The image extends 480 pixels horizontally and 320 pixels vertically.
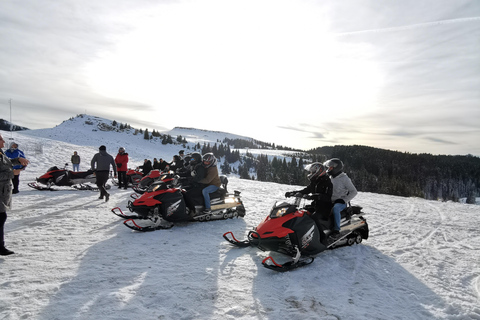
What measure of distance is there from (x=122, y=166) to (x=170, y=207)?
8.03 metres

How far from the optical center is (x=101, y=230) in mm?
6660

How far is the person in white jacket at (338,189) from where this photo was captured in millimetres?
5781

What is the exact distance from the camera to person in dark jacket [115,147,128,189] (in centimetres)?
→ 1350

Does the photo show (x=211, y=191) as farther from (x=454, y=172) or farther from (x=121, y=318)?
(x=454, y=172)

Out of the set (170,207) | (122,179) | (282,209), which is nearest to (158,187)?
(170,207)

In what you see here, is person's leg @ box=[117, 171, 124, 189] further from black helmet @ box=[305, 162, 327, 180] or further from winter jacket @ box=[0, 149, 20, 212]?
black helmet @ box=[305, 162, 327, 180]

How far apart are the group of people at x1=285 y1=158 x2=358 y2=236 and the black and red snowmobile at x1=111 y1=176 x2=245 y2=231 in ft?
10.0

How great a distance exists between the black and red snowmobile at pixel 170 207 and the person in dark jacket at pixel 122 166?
21.9 feet

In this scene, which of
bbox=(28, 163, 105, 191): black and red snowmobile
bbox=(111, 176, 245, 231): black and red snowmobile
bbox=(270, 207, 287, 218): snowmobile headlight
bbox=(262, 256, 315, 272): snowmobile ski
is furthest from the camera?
bbox=(28, 163, 105, 191): black and red snowmobile

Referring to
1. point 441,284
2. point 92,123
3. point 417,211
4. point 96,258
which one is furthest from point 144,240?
point 92,123

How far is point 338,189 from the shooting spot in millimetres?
6016

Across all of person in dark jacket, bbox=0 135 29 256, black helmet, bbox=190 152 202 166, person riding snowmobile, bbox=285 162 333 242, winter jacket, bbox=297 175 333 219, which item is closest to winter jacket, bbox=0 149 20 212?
person in dark jacket, bbox=0 135 29 256

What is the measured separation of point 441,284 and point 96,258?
620 cm

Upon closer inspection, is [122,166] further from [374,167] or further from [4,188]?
[374,167]
